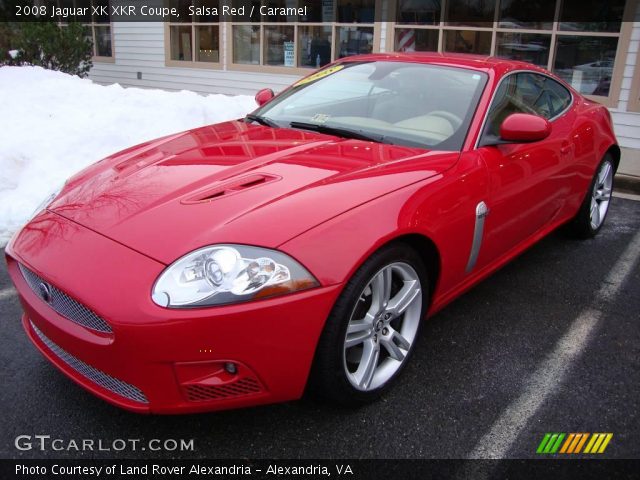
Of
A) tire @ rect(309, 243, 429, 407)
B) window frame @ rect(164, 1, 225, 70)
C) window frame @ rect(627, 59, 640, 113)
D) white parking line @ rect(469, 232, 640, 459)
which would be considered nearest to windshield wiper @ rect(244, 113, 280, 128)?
tire @ rect(309, 243, 429, 407)

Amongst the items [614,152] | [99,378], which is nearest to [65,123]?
[99,378]

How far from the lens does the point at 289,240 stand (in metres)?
2.04

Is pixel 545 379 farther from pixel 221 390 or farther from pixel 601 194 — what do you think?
pixel 601 194

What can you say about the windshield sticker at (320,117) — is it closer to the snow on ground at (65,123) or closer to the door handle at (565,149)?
the door handle at (565,149)

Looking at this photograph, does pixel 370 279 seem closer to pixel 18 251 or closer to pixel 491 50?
pixel 18 251

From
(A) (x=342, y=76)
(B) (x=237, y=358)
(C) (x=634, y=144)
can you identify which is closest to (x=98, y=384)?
(B) (x=237, y=358)

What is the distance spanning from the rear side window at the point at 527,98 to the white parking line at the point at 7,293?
9.64 ft

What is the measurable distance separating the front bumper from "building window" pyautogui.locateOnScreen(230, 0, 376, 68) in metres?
8.77

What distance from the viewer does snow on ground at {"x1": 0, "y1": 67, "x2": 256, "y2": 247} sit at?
514 cm

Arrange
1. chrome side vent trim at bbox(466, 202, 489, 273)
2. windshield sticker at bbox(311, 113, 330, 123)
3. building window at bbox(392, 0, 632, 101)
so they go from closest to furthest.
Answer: chrome side vent trim at bbox(466, 202, 489, 273) < windshield sticker at bbox(311, 113, 330, 123) < building window at bbox(392, 0, 632, 101)

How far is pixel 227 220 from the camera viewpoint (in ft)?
6.93

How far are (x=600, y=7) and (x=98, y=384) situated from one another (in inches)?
326

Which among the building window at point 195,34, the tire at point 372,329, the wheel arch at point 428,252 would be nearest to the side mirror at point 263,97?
the wheel arch at point 428,252

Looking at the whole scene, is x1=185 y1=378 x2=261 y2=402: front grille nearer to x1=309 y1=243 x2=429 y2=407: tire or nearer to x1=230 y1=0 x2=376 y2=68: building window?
x1=309 y1=243 x2=429 y2=407: tire
